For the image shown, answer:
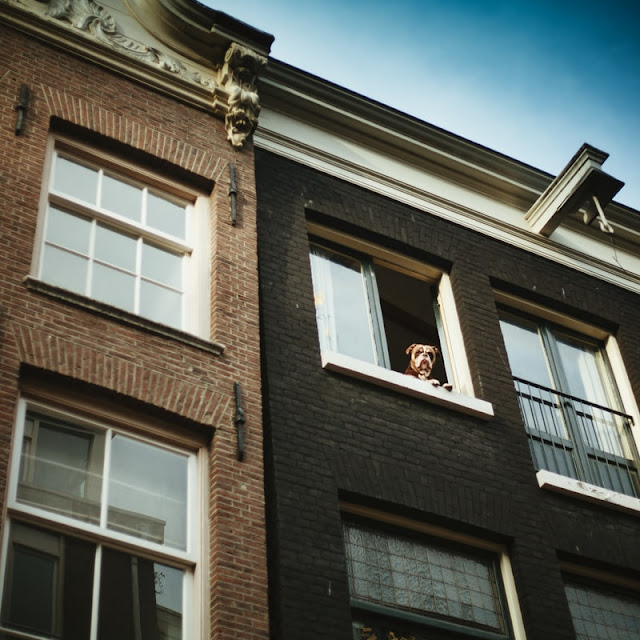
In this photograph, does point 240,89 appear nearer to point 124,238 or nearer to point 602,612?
point 124,238

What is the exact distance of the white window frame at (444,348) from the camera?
472 inches

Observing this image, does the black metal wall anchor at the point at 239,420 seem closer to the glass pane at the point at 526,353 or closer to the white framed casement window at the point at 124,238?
the white framed casement window at the point at 124,238

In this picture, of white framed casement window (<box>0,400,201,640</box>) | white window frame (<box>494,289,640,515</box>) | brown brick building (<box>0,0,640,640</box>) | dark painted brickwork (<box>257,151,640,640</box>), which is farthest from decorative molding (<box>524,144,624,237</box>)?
white framed casement window (<box>0,400,201,640</box>)

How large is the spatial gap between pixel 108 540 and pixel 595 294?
29.9ft

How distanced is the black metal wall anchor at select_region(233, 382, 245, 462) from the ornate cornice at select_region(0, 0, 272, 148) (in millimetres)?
3930

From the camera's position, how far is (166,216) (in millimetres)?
12523

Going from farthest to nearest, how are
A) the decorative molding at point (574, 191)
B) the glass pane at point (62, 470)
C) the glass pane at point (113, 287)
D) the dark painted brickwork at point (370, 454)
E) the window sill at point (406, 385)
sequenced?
the decorative molding at point (574, 191) < the window sill at point (406, 385) < the glass pane at point (113, 287) < the dark painted brickwork at point (370, 454) < the glass pane at point (62, 470)

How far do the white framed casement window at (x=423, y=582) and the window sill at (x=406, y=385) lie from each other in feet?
5.25

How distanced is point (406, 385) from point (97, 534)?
4.42m

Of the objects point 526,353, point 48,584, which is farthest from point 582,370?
point 48,584

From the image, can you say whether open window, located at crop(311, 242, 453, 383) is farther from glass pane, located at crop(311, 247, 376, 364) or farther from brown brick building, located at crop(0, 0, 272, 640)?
brown brick building, located at crop(0, 0, 272, 640)

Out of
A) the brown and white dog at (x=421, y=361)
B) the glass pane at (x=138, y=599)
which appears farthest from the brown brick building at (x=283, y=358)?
the brown and white dog at (x=421, y=361)

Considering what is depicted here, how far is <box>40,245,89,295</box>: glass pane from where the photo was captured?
35.6 ft

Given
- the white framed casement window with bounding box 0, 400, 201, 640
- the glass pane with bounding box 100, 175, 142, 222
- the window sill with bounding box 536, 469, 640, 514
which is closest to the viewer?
the white framed casement window with bounding box 0, 400, 201, 640
